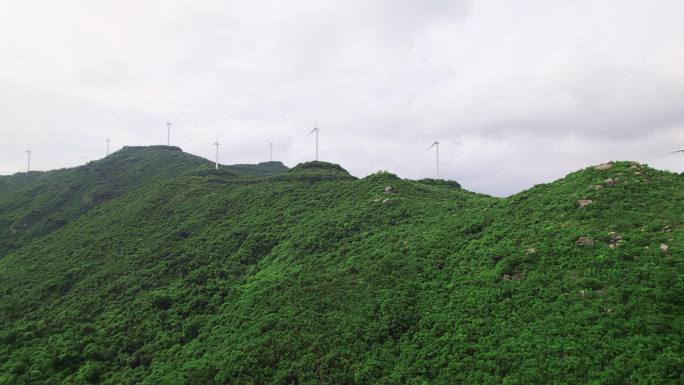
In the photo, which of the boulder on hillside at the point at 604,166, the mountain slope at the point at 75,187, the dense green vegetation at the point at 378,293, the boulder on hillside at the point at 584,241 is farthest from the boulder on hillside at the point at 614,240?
the mountain slope at the point at 75,187

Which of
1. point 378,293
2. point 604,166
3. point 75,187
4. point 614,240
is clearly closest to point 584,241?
point 614,240

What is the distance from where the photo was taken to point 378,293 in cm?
2722

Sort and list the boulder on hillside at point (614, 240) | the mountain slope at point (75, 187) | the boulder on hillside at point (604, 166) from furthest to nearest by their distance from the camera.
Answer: the mountain slope at point (75, 187), the boulder on hillside at point (604, 166), the boulder on hillside at point (614, 240)

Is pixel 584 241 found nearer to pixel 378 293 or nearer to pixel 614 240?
pixel 614 240

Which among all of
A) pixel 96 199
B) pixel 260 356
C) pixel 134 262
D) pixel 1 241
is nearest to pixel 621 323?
pixel 260 356

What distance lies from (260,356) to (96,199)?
6124cm

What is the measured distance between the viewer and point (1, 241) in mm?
56219

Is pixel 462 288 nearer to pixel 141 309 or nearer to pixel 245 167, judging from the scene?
pixel 141 309

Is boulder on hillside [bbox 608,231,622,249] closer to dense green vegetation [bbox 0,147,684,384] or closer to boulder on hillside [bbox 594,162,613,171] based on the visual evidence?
dense green vegetation [bbox 0,147,684,384]

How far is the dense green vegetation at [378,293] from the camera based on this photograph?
61.0ft

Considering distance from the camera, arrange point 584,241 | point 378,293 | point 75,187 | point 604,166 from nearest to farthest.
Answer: point 584,241
point 378,293
point 604,166
point 75,187

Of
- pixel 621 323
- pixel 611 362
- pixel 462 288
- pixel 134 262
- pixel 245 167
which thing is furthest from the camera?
pixel 245 167

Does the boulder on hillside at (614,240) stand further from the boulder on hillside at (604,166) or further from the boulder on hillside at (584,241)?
the boulder on hillside at (604,166)

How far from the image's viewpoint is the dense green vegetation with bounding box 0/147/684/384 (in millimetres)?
18578
